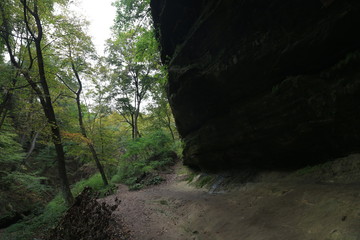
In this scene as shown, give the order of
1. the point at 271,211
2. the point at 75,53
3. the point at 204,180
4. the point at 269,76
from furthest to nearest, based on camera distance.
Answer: the point at 75,53, the point at 204,180, the point at 269,76, the point at 271,211

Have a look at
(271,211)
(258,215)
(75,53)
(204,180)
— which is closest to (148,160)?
(204,180)

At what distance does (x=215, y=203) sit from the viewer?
677 cm

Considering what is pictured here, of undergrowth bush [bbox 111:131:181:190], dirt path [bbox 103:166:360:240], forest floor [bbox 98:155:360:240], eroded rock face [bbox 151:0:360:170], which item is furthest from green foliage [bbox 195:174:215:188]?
undergrowth bush [bbox 111:131:181:190]

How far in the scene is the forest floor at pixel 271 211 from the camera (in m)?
3.32

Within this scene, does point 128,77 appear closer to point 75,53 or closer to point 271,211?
point 75,53

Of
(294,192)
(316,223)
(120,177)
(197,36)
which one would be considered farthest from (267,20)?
(120,177)

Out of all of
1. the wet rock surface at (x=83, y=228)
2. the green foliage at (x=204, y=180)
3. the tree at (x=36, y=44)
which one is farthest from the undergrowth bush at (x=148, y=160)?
the wet rock surface at (x=83, y=228)

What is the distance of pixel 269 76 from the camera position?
6395 millimetres

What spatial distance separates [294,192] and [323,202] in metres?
1.05

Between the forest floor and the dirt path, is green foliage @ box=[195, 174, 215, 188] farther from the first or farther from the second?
the dirt path

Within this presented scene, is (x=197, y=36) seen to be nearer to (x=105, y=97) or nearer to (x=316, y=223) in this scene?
(x=316, y=223)

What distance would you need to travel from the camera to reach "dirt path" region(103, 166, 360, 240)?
325 centimetres

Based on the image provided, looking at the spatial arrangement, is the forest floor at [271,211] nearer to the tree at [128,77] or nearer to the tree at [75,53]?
the tree at [75,53]

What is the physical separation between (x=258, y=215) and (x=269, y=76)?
4801mm
